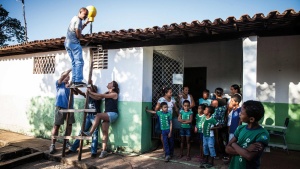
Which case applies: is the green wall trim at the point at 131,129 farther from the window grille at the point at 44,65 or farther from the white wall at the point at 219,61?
the white wall at the point at 219,61

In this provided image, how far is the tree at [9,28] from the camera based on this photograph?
22.8 metres

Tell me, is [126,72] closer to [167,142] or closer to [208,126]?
[167,142]

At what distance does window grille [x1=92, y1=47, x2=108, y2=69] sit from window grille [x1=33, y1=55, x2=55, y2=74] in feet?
5.98

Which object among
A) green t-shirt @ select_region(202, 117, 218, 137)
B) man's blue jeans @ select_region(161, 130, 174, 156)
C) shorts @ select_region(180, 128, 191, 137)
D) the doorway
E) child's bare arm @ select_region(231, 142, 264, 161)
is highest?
the doorway

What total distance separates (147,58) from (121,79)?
93cm

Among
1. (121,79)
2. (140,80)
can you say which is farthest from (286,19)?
(121,79)

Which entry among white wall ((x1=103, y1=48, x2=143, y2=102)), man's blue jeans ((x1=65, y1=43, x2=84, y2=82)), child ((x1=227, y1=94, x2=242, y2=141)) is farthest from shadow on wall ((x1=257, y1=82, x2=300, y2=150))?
man's blue jeans ((x1=65, y1=43, x2=84, y2=82))

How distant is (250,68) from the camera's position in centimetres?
480

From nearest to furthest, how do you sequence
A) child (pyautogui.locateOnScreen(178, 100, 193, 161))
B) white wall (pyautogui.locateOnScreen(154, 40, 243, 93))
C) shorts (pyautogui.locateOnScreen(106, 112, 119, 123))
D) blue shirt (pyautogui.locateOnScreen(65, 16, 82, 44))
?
blue shirt (pyautogui.locateOnScreen(65, 16, 82, 44)) < child (pyautogui.locateOnScreen(178, 100, 193, 161)) < shorts (pyautogui.locateOnScreen(106, 112, 119, 123)) < white wall (pyautogui.locateOnScreen(154, 40, 243, 93))

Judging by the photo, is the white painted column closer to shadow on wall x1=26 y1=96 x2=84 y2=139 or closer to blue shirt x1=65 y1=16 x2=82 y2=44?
blue shirt x1=65 y1=16 x2=82 y2=44

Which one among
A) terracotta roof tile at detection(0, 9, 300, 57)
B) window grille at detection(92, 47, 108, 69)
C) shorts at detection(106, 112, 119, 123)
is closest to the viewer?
terracotta roof tile at detection(0, 9, 300, 57)

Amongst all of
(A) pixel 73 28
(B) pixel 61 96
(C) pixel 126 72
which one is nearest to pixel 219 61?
(C) pixel 126 72

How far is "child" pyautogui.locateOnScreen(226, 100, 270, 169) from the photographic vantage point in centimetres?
212

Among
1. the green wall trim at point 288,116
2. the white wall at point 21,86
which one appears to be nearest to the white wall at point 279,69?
the green wall trim at point 288,116
